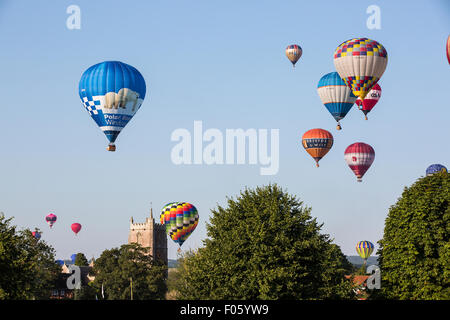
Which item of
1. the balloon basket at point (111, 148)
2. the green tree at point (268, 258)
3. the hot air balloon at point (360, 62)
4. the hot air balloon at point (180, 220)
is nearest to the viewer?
the green tree at point (268, 258)

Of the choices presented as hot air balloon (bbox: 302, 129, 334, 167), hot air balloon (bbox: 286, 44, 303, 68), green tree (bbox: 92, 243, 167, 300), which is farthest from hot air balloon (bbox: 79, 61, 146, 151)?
green tree (bbox: 92, 243, 167, 300)

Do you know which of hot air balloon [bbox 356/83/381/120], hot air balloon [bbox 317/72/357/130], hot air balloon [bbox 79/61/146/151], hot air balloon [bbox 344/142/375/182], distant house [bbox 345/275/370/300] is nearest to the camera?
distant house [bbox 345/275/370/300]

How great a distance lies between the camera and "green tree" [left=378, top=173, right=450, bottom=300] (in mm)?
51375

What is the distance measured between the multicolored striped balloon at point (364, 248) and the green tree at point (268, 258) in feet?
431

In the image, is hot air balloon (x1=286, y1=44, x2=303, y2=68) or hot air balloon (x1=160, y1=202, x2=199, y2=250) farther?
hot air balloon (x1=160, y1=202, x2=199, y2=250)

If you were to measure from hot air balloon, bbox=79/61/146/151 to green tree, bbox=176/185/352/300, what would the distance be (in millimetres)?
27372

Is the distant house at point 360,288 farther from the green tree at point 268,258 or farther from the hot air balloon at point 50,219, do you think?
the hot air balloon at point 50,219

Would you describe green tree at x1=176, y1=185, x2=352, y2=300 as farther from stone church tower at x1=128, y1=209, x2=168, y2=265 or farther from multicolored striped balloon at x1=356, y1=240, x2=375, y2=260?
stone church tower at x1=128, y1=209, x2=168, y2=265

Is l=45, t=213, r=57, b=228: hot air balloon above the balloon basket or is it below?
below

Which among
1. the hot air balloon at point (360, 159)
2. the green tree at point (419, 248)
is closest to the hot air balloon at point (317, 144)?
the hot air balloon at point (360, 159)

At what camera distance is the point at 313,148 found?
110 meters

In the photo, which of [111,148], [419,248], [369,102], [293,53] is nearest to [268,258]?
[419,248]

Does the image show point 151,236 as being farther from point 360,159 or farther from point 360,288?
point 360,288

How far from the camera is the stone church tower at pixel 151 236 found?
616 ft
